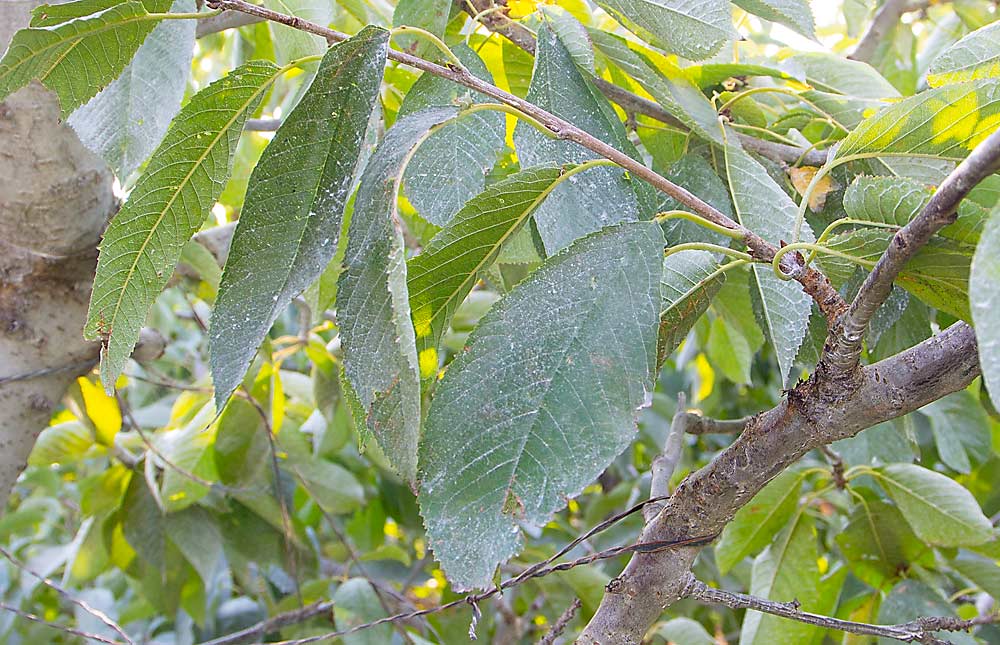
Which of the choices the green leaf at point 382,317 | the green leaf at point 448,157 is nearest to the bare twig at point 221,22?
the green leaf at point 448,157

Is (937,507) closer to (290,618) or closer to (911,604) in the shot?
(911,604)

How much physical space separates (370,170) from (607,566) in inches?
47.0

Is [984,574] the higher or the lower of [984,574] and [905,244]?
the lower

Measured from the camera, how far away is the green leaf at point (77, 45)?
0.50m

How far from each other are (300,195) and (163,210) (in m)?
0.10

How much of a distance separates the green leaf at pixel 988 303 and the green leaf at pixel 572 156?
25cm

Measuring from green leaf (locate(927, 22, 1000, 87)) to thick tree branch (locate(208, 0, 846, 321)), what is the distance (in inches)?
7.6

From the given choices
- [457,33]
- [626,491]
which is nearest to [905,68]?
[626,491]

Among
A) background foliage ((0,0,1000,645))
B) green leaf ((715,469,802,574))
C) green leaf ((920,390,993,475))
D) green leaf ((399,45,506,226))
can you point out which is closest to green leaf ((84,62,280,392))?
background foliage ((0,0,1000,645))

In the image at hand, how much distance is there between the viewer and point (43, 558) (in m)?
1.79

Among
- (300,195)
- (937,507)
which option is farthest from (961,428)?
(300,195)

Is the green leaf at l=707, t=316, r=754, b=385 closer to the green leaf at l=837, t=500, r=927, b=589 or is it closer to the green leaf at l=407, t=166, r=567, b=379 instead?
the green leaf at l=837, t=500, r=927, b=589

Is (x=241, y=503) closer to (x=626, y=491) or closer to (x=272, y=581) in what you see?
(x=272, y=581)

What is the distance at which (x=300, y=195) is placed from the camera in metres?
0.49
